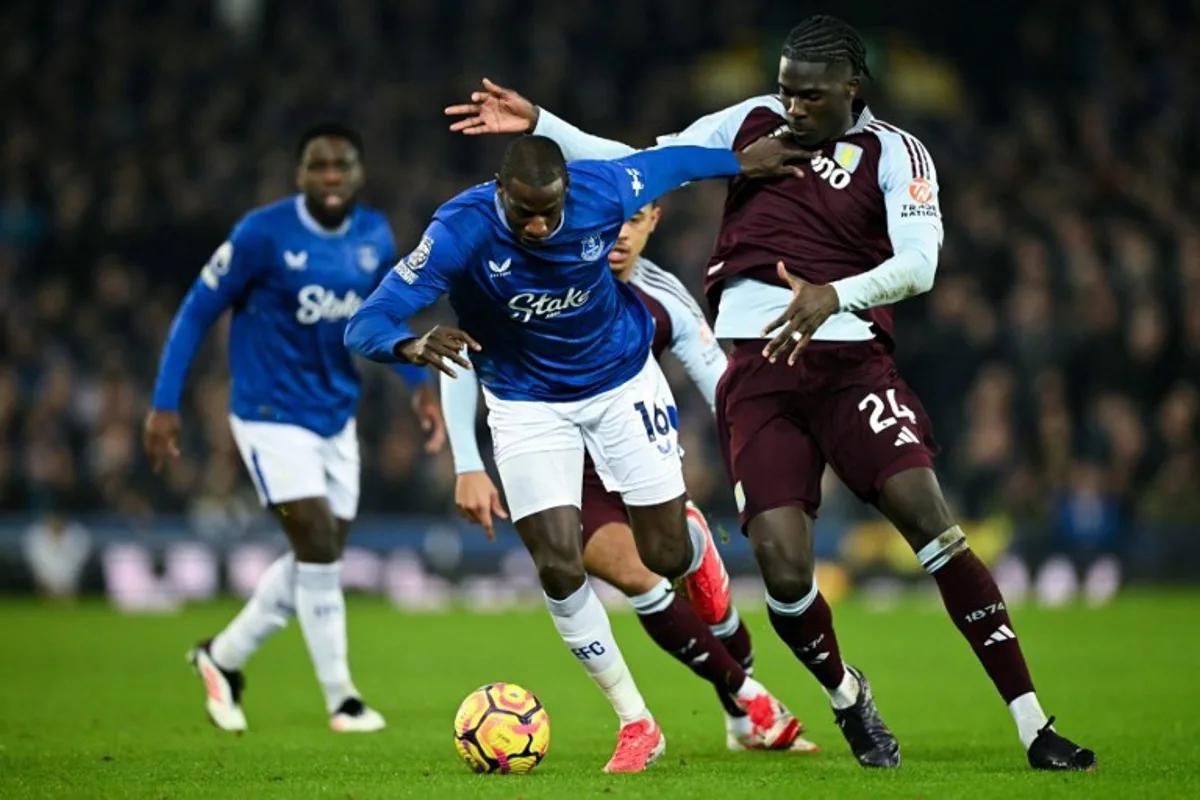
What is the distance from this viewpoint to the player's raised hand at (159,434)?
10008 millimetres

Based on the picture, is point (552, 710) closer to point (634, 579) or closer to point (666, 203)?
point (634, 579)

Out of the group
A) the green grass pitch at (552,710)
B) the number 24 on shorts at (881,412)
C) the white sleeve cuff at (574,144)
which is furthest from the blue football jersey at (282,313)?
the number 24 on shorts at (881,412)

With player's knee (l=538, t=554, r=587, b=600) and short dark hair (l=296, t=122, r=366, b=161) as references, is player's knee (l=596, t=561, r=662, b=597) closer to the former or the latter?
player's knee (l=538, t=554, r=587, b=600)

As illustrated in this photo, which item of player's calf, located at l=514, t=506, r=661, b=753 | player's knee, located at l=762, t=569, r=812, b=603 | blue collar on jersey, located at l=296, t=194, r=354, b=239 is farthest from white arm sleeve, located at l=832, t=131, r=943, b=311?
blue collar on jersey, located at l=296, t=194, r=354, b=239

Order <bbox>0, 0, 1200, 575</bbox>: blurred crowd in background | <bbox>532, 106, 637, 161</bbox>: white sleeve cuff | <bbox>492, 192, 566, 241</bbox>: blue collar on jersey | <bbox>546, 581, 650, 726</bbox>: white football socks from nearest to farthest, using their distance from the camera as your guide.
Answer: <bbox>492, 192, 566, 241</bbox>: blue collar on jersey → <bbox>546, 581, 650, 726</bbox>: white football socks → <bbox>532, 106, 637, 161</bbox>: white sleeve cuff → <bbox>0, 0, 1200, 575</bbox>: blurred crowd in background

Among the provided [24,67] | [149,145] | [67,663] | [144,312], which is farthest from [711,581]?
[24,67]

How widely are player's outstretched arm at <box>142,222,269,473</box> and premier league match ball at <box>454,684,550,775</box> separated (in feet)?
10.7

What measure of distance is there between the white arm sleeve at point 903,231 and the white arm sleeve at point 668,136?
26.4 inches

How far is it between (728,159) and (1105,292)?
11831 millimetres

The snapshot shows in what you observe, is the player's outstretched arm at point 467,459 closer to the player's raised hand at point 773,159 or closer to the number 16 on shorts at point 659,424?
the number 16 on shorts at point 659,424

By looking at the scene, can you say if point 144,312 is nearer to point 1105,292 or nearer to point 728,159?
point 1105,292

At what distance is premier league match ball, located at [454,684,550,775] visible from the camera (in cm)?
737

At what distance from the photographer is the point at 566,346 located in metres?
7.74

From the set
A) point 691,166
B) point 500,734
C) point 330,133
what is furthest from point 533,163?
point 330,133
